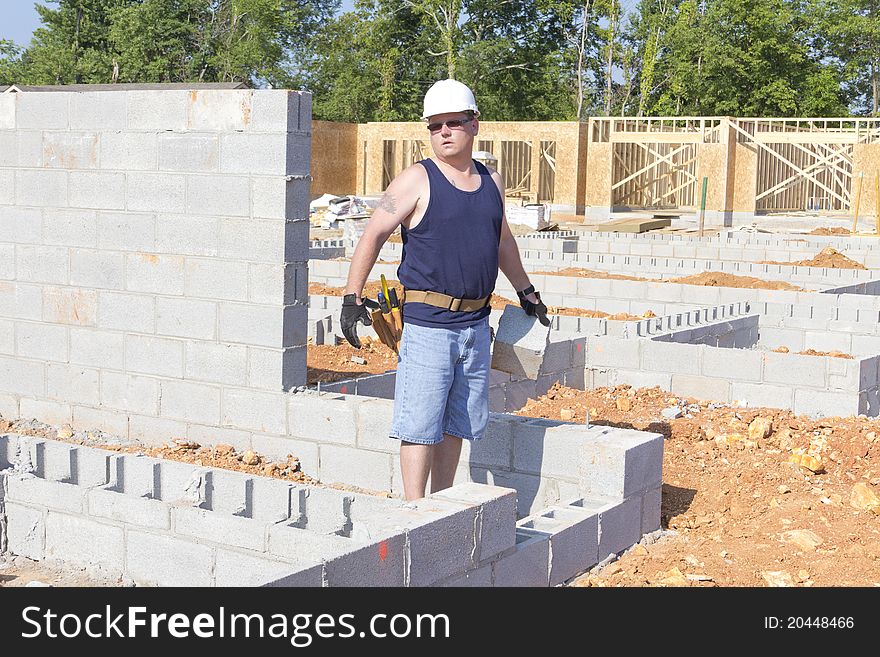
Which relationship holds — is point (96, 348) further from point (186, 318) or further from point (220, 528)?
point (220, 528)

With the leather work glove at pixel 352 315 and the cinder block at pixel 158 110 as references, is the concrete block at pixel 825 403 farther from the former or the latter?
the cinder block at pixel 158 110

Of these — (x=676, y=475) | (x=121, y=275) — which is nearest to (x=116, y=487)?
(x=121, y=275)

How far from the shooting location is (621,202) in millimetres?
33031

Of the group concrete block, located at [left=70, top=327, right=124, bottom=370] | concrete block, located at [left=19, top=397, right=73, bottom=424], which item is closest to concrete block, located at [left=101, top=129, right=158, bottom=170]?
concrete block, located at [left=70, top=327, right=124, bottom=370]

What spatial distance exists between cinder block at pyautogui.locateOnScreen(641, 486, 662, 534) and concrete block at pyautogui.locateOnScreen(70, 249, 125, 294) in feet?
11.2

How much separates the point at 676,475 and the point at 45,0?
48.8 metres

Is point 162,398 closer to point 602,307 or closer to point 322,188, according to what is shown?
point 602,307

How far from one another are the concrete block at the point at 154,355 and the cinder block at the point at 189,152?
1015 mm

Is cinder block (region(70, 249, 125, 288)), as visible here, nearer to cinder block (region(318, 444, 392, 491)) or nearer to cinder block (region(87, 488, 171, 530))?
cinder block (region(318, 444, 392, 491))

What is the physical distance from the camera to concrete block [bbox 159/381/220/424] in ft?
22.4

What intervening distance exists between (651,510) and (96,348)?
3561mm

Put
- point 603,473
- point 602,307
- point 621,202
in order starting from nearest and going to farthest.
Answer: point 603,473
point 602,307
point 621,202

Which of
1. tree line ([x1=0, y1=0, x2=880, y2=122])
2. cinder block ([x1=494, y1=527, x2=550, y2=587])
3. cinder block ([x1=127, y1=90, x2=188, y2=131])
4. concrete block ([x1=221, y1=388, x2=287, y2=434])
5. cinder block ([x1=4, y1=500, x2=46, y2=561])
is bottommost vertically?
cinder block ([x1=4, y1=500, x2=46, y2=561])
